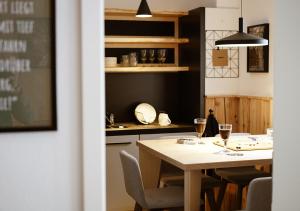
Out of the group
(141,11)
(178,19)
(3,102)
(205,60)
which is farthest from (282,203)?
(178,19)

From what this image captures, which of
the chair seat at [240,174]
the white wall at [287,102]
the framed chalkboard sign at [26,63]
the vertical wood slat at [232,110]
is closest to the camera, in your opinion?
the white wall at [287,102]

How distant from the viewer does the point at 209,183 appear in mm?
4191

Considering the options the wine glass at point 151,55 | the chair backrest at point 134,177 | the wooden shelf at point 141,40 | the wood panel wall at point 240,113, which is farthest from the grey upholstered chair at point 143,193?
the wine glass at point 151,55

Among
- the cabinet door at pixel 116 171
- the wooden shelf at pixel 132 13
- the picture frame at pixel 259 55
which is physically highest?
the wooden shelf at pixel 132 13

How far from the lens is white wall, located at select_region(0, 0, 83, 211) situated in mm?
1969

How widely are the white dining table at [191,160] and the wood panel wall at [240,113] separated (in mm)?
1010

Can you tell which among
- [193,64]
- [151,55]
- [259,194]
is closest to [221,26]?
[193,64]

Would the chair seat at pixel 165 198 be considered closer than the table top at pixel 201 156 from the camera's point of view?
No

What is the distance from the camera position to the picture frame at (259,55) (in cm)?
505

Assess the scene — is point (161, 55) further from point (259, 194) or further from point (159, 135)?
point (259, 194)

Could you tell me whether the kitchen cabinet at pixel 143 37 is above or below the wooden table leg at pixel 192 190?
above

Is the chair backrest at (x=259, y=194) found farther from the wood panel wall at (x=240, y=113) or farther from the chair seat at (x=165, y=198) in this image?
the wood panel wall at (x=240, y=113)

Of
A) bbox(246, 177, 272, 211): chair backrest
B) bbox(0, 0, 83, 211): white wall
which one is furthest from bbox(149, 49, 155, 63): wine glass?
bbox(0, 0, 83, 211): white wall

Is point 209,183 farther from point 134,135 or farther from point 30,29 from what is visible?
point 30,29
